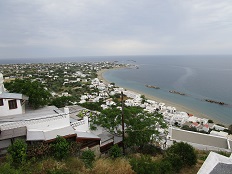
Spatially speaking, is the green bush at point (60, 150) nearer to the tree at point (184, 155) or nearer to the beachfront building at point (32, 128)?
the beachfront building at point (32, 128)

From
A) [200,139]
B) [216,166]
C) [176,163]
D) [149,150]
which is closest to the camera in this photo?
[216,166]

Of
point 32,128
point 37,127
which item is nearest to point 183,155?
point 37,127

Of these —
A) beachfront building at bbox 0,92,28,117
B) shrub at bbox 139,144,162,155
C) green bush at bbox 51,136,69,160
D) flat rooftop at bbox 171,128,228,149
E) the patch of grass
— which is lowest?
flat rooftop at bbox 171,128,228,149

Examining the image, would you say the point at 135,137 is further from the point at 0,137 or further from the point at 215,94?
the point at 215,94

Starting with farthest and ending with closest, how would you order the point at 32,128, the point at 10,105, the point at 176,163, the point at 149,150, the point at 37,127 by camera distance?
the point at 149,150
the point at 10,105
the point at 37,127
the point at 32,128
the point at 176,163

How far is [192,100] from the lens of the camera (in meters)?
50.6

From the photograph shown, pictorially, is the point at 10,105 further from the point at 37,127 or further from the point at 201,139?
the point at 201,139

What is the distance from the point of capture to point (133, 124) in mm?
13227

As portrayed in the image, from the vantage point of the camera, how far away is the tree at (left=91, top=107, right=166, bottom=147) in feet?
42.1

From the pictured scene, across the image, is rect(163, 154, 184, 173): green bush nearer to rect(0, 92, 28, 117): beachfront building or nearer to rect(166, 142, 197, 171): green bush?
rect(166, 142, 197, 171): green bush

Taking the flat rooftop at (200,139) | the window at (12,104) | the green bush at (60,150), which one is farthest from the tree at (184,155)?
the flat rooftop at (200,139)

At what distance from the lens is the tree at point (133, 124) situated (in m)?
12.8

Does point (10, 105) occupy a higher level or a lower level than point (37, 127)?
higher

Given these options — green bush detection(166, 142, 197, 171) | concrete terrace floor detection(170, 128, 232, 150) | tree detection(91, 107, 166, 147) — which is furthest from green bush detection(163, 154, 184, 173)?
concrete terrace floor detection(170, 128, 232, 150)
